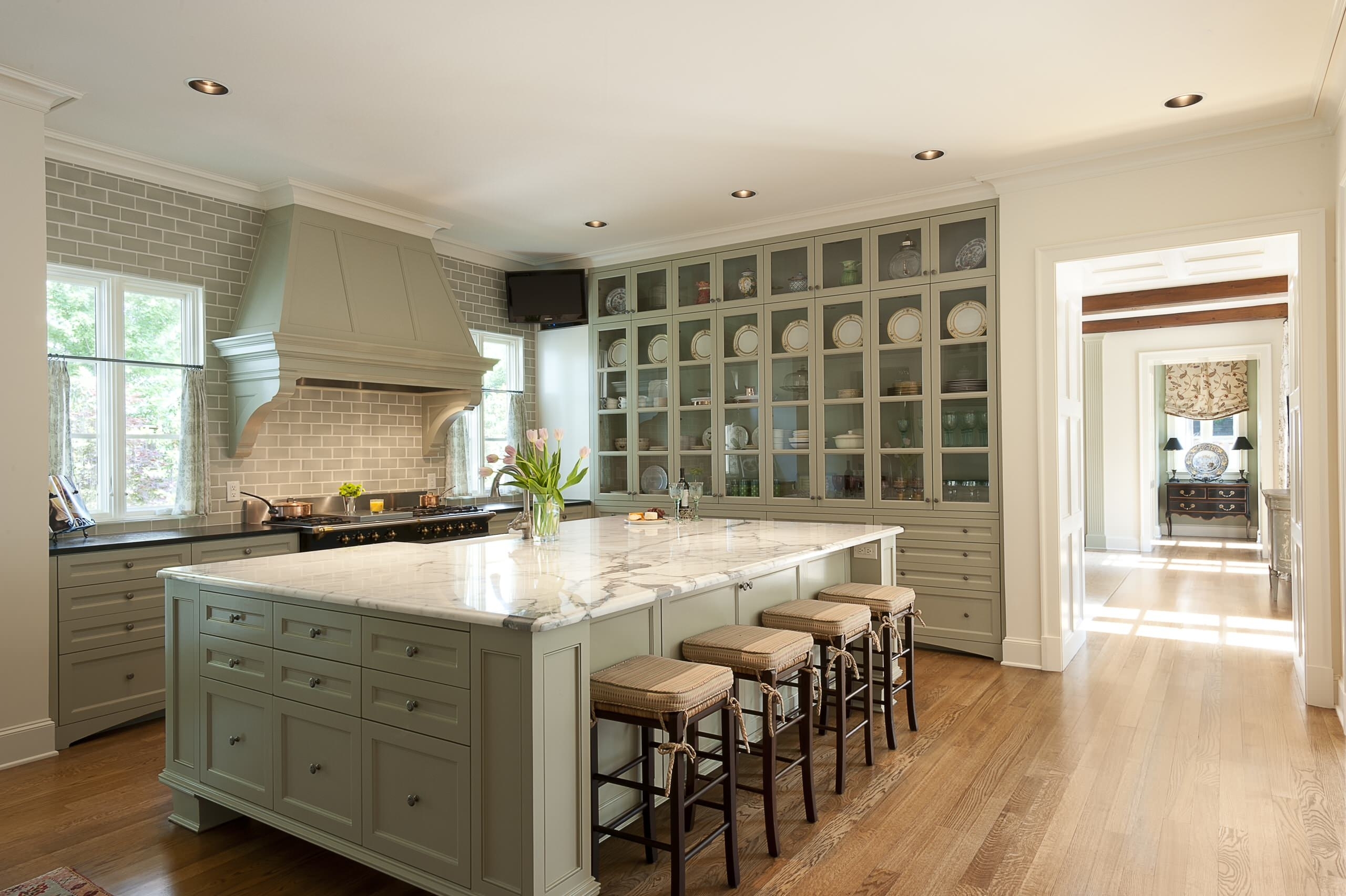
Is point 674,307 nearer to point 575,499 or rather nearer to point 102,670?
point 575,499

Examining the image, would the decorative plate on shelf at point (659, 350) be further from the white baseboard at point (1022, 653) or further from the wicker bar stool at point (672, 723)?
the wicker bar stool at point (672, 723)

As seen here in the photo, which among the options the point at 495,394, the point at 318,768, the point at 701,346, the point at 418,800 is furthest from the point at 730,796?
the point at 495,394

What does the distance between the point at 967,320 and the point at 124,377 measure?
4934mm

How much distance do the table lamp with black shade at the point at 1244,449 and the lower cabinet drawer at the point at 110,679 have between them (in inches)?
477

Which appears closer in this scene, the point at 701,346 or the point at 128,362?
the point at 128,362

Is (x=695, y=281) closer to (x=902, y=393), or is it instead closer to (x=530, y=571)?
(x=902, y=393)

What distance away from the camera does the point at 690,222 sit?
5867 millimetres

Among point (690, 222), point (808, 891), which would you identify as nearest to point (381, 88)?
point (690, 222)

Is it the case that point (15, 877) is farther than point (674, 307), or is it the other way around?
point (674, 307)

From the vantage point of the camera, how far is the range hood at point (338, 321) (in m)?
4.61

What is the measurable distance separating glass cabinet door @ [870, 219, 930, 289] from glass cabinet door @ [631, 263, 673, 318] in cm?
166

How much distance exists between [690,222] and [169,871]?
476 cm

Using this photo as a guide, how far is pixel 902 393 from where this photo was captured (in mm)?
5375

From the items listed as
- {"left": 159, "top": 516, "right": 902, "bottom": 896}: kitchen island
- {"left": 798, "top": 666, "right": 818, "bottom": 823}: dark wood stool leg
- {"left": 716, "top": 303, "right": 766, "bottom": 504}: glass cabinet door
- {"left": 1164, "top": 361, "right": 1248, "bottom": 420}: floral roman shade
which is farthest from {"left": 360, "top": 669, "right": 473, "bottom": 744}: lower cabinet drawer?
{"left": 1164, "top": 361, "right": 1248, "bottom": 420}: floral roman shade
